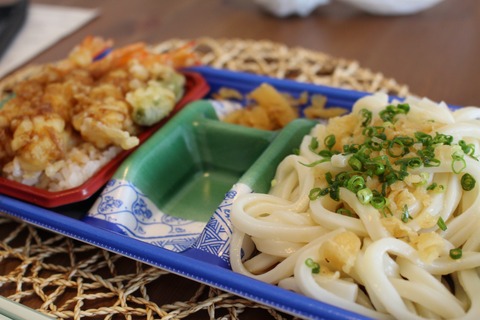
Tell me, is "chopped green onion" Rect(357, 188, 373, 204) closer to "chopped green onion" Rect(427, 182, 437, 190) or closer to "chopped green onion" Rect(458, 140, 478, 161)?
"chopped green onion" Rect(427, 182, 437, 190)

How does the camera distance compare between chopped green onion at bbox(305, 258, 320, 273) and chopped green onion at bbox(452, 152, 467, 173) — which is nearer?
chopped green onion at bbox(305, 258, 320, 273)

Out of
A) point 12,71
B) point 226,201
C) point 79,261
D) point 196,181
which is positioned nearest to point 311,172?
point 226,201

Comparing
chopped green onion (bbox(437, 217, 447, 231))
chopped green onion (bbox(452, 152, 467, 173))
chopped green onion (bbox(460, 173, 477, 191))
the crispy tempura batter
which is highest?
chopped green onion (bbox(452, 152, 467, 173))

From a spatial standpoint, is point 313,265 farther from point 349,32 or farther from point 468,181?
point 349,32

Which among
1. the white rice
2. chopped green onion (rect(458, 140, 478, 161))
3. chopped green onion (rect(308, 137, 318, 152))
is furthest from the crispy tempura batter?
chopped green onion (rect(458, 140, 478, 161))

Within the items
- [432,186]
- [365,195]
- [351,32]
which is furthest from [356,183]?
[351,32]

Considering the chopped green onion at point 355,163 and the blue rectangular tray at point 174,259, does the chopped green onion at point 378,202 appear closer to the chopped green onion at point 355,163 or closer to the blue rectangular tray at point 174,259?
the chopped green onion at point 355,163

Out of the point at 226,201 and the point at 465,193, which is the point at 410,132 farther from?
the point at 226,201
